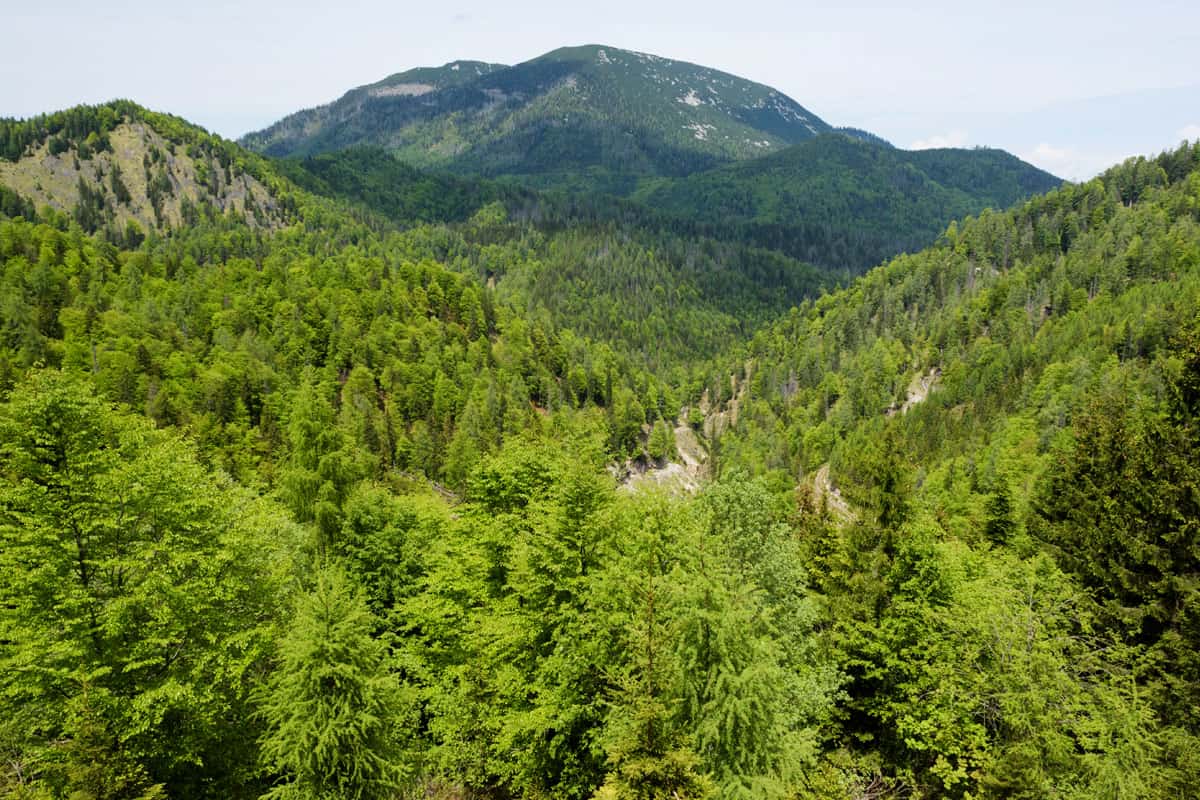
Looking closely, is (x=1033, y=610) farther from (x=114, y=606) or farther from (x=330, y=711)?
(x=114, y=606)

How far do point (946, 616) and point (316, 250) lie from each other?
210714 mm

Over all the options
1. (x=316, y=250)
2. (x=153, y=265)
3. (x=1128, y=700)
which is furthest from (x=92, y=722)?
(x=316, y=250)

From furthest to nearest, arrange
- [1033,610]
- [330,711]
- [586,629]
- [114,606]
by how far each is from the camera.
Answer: [1033,610], [586,629], [114,606], [330,711]

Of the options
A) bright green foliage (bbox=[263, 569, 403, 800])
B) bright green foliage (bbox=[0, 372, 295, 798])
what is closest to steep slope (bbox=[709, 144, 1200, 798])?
bright green foliage (bbox=[263, 569, 403, 800])

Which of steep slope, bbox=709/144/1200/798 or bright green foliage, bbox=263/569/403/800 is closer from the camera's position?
bright green foliage, bbox=263/569/403/800

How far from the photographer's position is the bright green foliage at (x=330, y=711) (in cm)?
1641

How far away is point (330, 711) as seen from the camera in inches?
648

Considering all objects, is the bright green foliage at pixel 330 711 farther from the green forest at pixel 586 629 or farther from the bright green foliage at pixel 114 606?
the bright green foliage at pixel 114 606

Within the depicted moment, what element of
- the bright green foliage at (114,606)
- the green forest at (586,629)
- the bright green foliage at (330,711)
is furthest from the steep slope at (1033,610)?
the bright green foliage at (114,606)

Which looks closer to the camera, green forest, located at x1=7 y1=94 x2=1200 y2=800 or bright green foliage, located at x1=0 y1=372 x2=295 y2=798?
green forest, located at x1=7 y1=94 x2=1200 y2=800

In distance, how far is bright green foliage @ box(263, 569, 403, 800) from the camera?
53.8 feet

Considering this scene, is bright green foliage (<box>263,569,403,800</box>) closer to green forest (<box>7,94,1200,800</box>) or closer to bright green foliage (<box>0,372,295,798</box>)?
green forest (<box>7,94,1200,800</box>)

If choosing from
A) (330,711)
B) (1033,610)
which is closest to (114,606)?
(330,711)

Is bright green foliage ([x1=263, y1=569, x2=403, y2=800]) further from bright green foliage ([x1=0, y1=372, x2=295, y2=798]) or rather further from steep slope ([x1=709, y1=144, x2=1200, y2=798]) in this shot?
steep slope ([x1=709, y1=144, x2=1200, y2=798])
